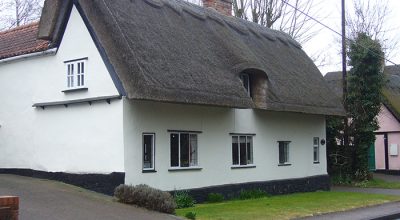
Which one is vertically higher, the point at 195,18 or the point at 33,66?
the point at 195,18

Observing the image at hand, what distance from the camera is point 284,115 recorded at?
74.3ft

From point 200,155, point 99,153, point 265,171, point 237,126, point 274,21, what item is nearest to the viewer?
point 99,153

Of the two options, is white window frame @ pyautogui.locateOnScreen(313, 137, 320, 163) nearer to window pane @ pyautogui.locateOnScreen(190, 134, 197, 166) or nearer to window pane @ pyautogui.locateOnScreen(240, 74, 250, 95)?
window pane @ pyautogui.locateOnScreen(240, 74, 250, 95)

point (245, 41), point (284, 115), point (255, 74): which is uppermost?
point (245, 41)

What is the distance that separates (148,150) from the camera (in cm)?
1680

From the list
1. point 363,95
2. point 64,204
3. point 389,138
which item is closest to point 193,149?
point 64,204

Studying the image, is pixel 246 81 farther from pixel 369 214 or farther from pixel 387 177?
pixel 387 177

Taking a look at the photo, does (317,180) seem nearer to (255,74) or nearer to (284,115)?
(284,115)

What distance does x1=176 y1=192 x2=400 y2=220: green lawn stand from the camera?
49.5ft

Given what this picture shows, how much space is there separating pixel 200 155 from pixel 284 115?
18.7ft

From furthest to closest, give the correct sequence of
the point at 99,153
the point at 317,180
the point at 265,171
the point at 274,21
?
the point at 274,21, the point at 317,180, the point at 265,171, the point at 99,153

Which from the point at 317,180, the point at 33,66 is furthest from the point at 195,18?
the point at 317,180

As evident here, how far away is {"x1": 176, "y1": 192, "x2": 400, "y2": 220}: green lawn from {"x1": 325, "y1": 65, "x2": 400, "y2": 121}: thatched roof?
33.8 ft

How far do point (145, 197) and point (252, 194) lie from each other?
6383mm
